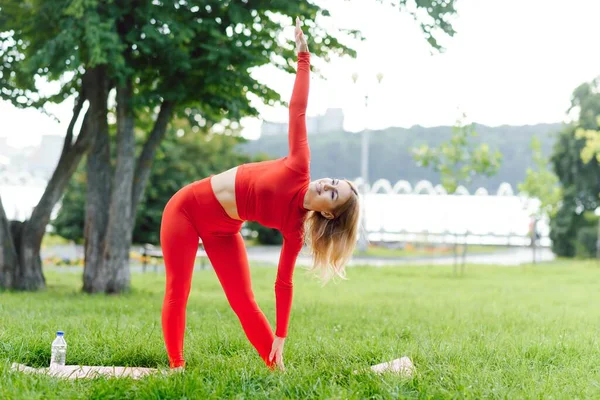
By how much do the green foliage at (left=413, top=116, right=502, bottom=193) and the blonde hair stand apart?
15.2 meters

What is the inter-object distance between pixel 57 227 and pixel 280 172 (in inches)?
1073

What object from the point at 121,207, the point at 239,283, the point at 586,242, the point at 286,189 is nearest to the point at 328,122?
the point at 586,242

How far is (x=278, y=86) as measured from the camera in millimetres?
10781

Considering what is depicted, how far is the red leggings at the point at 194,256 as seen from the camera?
4941 mm

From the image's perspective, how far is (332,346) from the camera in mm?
5777

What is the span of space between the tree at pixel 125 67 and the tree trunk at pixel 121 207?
0.6 inches

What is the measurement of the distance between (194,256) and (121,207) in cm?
651

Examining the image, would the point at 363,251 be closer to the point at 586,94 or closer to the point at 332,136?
the point at 586,94

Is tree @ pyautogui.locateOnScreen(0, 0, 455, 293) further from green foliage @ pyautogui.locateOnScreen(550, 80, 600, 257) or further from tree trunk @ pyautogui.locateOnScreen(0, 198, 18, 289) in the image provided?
green foliage @ pyautogui.locateOnScreen(550, 80, 600, 257)

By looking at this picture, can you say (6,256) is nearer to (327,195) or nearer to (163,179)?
(327,195)

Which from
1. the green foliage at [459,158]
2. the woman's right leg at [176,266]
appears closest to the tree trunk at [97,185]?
the woman's right leg at [176,266]

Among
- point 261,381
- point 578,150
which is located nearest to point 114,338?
point 261,381

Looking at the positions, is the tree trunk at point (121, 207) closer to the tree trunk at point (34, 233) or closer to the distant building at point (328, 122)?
the tree trunk at point (34, 233)

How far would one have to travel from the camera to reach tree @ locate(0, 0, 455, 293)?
916cm
